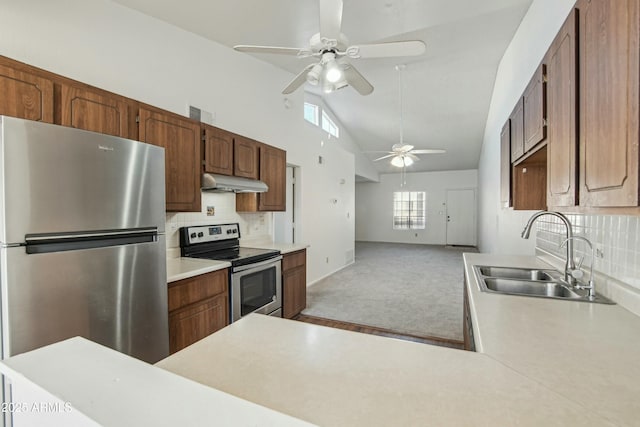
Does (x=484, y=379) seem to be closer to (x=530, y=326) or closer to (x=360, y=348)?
(x=360, y=348)

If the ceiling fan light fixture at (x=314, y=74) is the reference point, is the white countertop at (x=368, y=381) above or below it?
below

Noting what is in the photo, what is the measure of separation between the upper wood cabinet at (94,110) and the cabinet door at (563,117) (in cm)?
246

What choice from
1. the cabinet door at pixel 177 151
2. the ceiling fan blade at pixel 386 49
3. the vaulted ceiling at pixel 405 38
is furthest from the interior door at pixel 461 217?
the cabinet door at pixel 177 151

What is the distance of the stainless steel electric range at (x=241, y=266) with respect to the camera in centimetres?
265

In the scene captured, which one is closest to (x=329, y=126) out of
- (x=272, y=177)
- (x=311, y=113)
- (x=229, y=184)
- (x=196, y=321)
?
(x=311, y=113)

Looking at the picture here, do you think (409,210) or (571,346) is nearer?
(571,346)

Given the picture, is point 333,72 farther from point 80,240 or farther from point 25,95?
point 80,240

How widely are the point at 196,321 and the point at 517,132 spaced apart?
9.34 feet

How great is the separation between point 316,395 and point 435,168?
10650 mm

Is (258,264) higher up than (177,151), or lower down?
lower down

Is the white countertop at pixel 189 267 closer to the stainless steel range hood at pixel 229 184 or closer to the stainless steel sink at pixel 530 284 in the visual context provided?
the stainless steel range hood at pixel 229 184

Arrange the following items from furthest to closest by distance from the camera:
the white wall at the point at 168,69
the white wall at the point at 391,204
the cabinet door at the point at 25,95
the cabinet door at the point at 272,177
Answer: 1. the white wall at the point at 391,204
2. the cabinet door at the point at 272,177
3. the white wall at the point at 168,69
4. the cabinet door at the point at 25,95

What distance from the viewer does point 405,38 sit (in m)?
3.50

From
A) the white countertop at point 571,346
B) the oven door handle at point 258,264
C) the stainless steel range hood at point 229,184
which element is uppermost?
the stainless steel range hood at point 229,184
